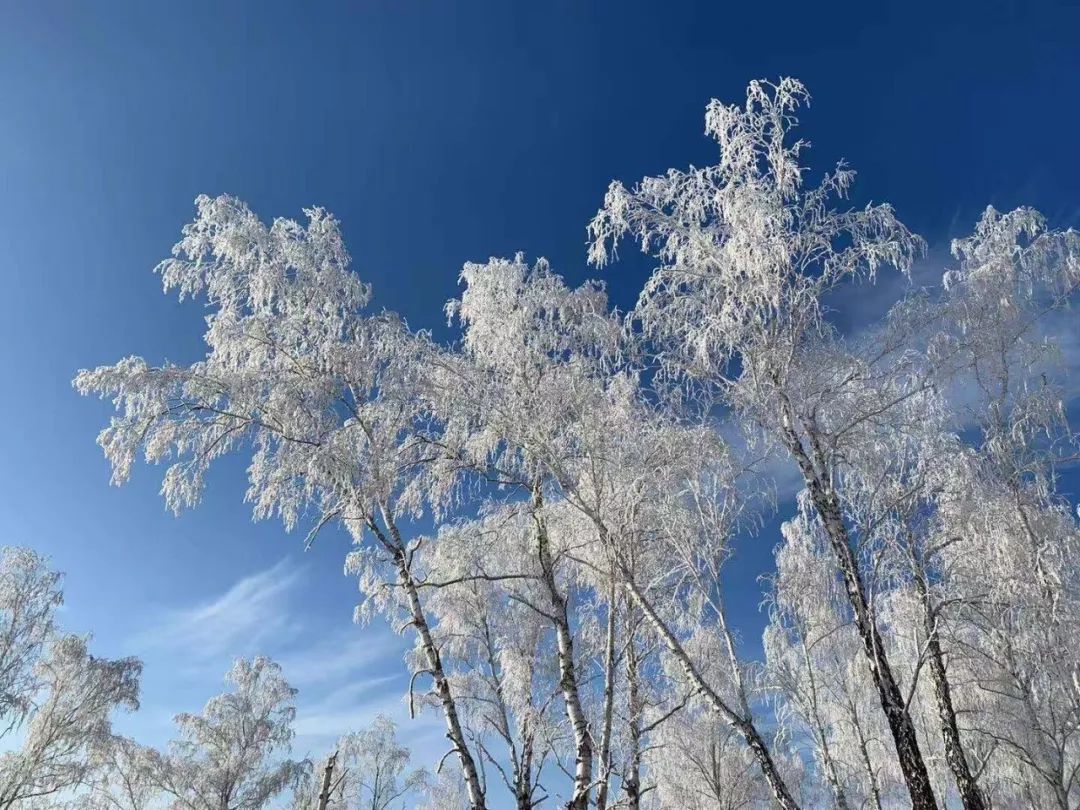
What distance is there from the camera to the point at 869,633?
21.9ft

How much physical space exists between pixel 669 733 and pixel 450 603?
1057 centimetres

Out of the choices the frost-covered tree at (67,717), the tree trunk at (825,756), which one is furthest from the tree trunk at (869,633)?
the frost-covered tree at (67,717)

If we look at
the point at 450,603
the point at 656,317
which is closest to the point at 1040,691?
the point at 656,317

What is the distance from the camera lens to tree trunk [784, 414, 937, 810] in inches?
241

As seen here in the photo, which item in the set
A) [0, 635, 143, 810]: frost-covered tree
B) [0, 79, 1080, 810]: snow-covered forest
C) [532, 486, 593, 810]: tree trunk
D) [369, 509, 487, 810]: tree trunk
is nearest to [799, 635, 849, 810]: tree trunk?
[0, 79, 1080, 810]: snow-covered forest

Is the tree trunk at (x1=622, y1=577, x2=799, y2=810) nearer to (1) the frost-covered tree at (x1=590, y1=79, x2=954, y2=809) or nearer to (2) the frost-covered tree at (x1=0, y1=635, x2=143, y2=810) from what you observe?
(1) the frost-covered tree at (x1=590, y1=79, x2=954, y2=809)

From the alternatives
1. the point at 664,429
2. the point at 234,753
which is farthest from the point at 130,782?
the point at 664,429

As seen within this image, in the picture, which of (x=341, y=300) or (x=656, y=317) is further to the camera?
(x=341, y=300)

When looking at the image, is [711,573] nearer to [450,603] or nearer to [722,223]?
[722,223]

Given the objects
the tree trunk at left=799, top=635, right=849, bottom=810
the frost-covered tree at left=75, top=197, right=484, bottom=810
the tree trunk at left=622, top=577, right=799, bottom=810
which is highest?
the frost-covered tree at left=75, top=197, right=484, bottom=810

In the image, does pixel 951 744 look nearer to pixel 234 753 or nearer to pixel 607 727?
pixel 607 727

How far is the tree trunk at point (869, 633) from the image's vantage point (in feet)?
20.1

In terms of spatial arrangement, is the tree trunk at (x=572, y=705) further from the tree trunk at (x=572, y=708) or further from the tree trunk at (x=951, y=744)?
the tree trunk at (x=951, y=744)

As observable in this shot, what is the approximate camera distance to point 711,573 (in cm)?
922
